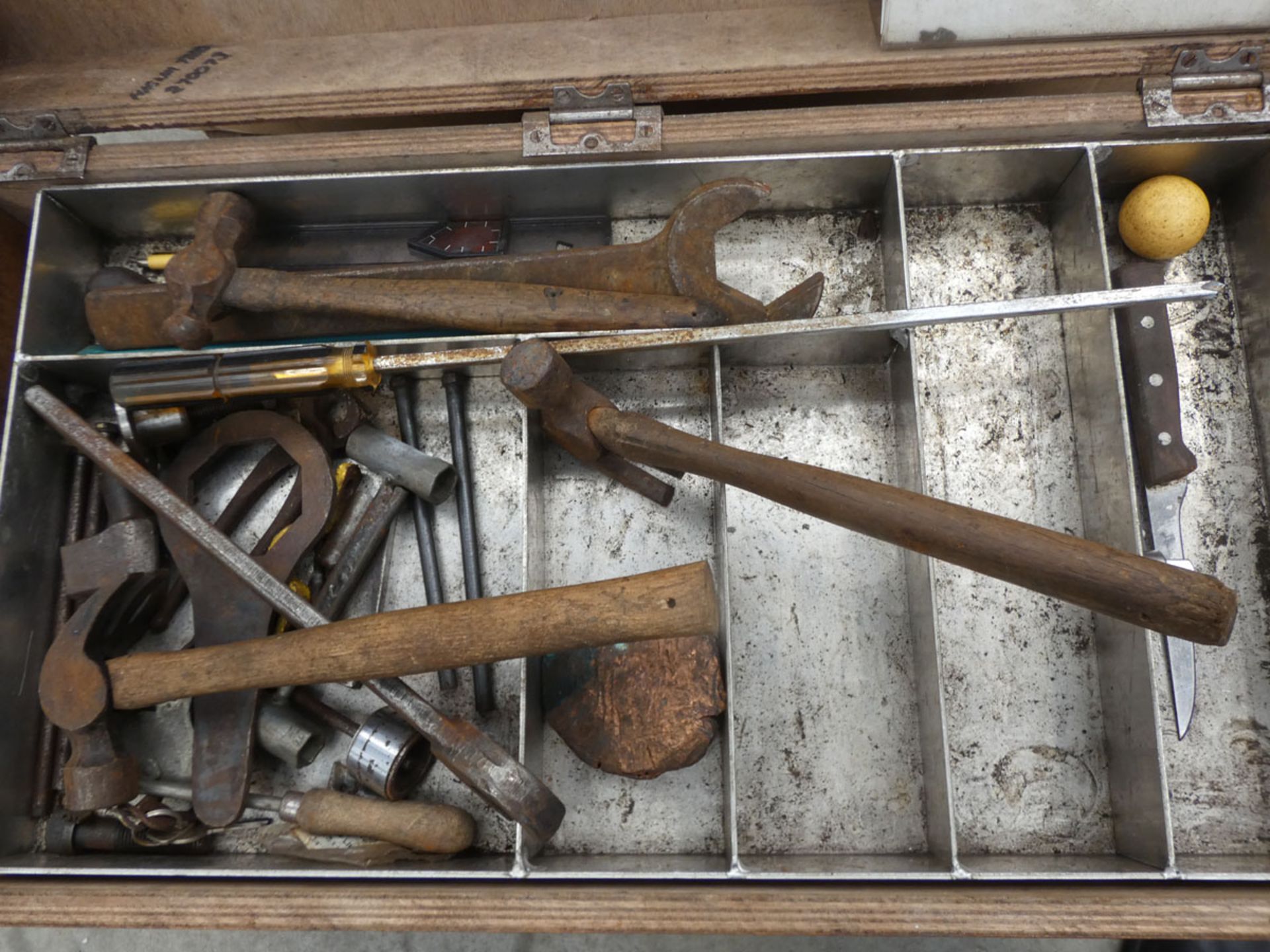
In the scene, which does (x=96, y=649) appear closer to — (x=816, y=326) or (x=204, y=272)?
(x=204, y=272)

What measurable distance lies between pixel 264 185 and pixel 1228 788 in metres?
2.08

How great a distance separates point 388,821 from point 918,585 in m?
0.98

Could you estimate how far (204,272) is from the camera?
1.43m

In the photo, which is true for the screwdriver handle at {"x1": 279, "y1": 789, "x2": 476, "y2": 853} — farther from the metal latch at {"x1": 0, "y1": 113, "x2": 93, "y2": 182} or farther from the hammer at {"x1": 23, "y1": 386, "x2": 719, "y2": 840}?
the metal latch at {"x1": 0, "y1": 113, "x2": 93, "y2": 182}

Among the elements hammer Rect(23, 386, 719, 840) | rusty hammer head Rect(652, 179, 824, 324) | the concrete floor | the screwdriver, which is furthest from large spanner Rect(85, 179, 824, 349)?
the concrete floor

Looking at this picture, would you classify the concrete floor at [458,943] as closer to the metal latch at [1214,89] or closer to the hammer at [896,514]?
the hammer at [896,514]

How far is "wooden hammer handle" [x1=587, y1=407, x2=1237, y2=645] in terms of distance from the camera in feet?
2.99

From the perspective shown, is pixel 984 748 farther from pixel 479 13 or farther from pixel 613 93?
pixel 479 13

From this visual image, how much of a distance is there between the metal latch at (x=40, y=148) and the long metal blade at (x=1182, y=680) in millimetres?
2193

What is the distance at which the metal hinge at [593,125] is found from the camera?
4.83 feet

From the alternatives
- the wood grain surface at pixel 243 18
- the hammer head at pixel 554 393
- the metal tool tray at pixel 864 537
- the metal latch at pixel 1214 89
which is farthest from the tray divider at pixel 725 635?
the metal latch at pixel 1214 89

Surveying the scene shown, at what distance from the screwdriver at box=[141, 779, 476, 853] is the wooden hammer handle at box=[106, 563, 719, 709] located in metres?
0.24

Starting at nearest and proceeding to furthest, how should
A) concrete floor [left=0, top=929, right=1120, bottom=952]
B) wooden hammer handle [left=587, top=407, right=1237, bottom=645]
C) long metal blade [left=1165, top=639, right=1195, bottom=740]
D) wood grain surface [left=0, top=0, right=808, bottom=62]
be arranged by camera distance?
wooden hammer handle [left=587, top=407, right=1237, bottom=645], long metal blade [left=1165, top=639, right=1195, bottom=740], wood grain surface [left=0, top=0, right=808, bottom=62], concrete floor [left=0, top=929, right=1120, bottom=952]

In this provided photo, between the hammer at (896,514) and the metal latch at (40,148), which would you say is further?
the metal latch at (40,148)
